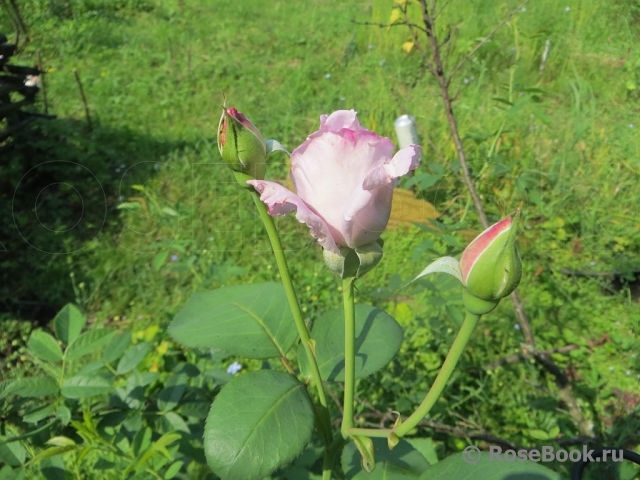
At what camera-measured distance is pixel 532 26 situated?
3.28m

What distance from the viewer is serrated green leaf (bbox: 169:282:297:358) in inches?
22.3

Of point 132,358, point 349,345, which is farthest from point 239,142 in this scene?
point 132,358

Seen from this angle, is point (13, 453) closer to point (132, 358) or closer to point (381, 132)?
point (132, 358)

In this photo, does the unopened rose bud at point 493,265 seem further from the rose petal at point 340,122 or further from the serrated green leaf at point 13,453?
the serrated green leaf at point 13,453

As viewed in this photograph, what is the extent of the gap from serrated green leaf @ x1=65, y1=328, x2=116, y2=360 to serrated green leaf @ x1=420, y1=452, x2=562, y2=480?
51cm

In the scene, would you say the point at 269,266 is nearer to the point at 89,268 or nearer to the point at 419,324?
the point at 419,324

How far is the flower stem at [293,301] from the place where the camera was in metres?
0.44

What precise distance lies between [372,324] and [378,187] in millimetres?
239

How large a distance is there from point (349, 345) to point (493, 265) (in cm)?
14

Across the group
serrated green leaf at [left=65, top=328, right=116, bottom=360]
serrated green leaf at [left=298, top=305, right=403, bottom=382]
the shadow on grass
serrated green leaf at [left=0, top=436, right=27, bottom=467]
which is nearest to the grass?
the shadow on grass

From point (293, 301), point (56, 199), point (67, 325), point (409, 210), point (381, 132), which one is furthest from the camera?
point (381, 132)

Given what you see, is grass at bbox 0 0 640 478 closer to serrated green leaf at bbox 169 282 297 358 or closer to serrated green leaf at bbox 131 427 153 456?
serrated green leaf at bbox 169 282 297 358

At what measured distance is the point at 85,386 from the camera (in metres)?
0.72

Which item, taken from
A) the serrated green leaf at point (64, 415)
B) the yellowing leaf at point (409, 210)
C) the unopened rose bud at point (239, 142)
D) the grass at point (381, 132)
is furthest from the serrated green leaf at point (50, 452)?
the yellowing leaf at point (409, 210)
